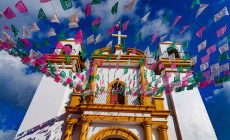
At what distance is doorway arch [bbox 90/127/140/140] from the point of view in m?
6.89

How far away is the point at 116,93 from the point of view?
927 centimetres

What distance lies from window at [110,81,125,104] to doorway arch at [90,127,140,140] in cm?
206

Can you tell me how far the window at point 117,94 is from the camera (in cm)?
898

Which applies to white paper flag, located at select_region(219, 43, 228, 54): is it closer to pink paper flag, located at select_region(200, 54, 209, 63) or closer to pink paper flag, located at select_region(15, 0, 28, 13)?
pink paper flag, located at select_region(200, 54, 209, 63)

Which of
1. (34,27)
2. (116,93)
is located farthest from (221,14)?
(116,93)

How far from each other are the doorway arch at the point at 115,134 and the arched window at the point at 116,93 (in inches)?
76.6

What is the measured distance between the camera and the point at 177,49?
39.4ft

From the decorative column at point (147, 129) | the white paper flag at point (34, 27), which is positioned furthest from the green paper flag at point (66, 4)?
the decorative column at point (147, 129)

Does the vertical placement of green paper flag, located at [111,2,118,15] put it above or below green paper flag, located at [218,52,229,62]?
above

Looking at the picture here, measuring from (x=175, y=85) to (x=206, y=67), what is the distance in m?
1.61

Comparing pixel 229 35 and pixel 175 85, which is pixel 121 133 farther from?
pixel 229 35

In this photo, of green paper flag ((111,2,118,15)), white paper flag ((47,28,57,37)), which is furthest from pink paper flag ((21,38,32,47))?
green paper flag ((111,2,118,15))

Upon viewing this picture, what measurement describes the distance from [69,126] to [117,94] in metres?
3.68

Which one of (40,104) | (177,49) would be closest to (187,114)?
(177,49)
